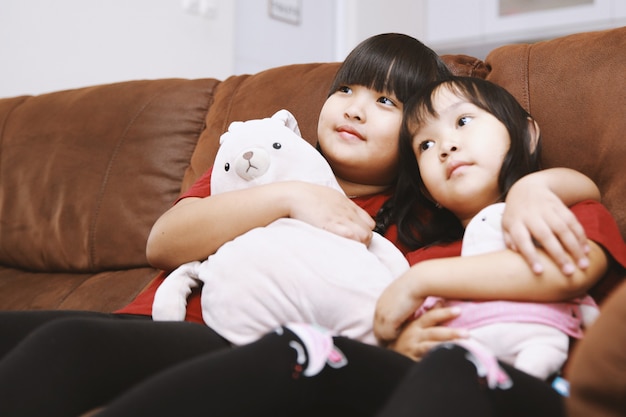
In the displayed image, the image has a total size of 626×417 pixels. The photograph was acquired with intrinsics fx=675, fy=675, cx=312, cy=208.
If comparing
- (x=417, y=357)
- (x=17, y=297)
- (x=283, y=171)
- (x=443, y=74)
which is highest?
(x=443, y=74)

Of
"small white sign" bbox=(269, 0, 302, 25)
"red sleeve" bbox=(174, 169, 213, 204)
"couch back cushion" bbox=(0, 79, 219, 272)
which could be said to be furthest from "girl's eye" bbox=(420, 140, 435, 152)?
"small white sign" bbox=(269, 0, 302, 25)

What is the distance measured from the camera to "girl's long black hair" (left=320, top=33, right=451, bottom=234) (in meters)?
1.11

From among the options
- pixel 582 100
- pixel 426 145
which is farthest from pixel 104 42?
pixel 582 100

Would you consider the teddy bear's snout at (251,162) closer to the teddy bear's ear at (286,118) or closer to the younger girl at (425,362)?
the teddy bear's ear at (286,118)

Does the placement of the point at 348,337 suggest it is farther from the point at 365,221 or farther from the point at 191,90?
the point at 191,90

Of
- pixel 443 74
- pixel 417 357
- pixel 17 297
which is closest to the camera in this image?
pixel 417 357

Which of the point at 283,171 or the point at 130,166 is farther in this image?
the point at 130,166

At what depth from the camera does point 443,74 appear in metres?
1.16

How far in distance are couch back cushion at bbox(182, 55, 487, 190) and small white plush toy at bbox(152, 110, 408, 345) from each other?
16.6 inches

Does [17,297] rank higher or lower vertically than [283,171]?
lower

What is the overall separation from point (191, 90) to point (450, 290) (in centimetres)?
101

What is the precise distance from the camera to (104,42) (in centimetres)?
243

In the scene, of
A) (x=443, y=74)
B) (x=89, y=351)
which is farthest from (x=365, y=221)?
(x=89, y=351)

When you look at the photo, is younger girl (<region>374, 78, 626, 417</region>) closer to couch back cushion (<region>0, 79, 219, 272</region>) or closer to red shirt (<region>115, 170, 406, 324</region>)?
red shirt (<region>115, 170, 406, 324</region>)
